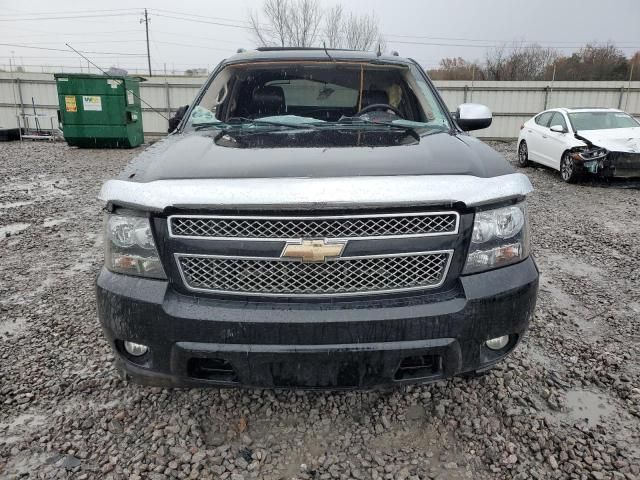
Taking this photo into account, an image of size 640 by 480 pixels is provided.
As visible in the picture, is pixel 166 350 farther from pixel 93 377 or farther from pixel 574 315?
pixel 574 315

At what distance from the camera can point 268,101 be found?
348 cm

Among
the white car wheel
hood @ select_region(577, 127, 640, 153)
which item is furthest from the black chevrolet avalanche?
the white car wheel

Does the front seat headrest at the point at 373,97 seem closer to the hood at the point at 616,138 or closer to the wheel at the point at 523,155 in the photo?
the hood at the point at 616,138

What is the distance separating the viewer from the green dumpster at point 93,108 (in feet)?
45.6

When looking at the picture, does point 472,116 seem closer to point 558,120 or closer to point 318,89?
point 318,89

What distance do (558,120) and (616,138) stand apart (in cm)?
157

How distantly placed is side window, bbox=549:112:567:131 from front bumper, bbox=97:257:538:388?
9483 millimetres

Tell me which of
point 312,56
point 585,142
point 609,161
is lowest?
point 609,161

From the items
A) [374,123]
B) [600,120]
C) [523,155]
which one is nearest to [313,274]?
[374,123]

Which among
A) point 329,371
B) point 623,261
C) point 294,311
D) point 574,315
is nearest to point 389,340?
point 329,371

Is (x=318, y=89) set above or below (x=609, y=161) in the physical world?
above

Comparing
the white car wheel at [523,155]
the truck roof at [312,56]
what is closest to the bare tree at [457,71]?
the white car wheel at [523,155]

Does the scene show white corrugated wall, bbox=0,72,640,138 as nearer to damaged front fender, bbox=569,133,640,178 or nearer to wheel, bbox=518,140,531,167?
wheel, bbox=518,140,531,167

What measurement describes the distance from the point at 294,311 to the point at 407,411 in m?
0.95
